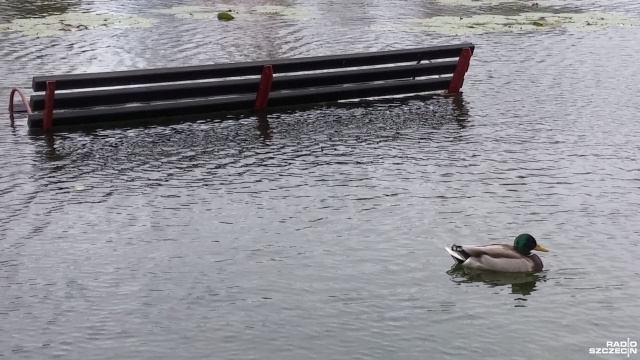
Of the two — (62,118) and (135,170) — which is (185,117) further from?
(135,170)

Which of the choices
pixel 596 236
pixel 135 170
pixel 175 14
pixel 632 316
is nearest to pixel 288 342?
pixel 632 316

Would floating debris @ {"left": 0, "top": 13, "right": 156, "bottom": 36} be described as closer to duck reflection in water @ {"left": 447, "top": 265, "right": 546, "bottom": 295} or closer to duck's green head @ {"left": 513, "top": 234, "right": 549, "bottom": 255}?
duck reflection in water @ {"left": 447, "top": 265, "right": 546, "bottom": 295}

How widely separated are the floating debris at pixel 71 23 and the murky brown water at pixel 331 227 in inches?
240

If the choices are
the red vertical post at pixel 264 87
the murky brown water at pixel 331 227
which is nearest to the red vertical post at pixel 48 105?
the murky brown water at pixel 331 227

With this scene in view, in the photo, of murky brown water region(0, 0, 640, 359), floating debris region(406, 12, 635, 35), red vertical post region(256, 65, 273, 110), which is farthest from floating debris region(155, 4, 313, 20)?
red vertical post region(256, 65, 273, 110)

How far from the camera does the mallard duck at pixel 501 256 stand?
15.1 meters

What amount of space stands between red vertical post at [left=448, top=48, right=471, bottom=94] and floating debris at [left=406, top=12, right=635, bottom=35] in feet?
28.0

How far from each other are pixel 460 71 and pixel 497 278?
40.1 feet

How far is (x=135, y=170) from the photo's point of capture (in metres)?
19.9

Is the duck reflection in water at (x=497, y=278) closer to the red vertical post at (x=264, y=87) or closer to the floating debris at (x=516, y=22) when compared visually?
the red vertical post at (x=264, y=87)

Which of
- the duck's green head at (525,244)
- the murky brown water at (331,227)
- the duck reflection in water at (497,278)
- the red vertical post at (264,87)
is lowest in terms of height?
the duck reflection in water at (497,278)

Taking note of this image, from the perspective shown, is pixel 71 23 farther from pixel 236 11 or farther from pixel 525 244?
pixel 525 244

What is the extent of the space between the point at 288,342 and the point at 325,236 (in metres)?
3.93

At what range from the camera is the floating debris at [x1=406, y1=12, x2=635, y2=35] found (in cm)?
3600
